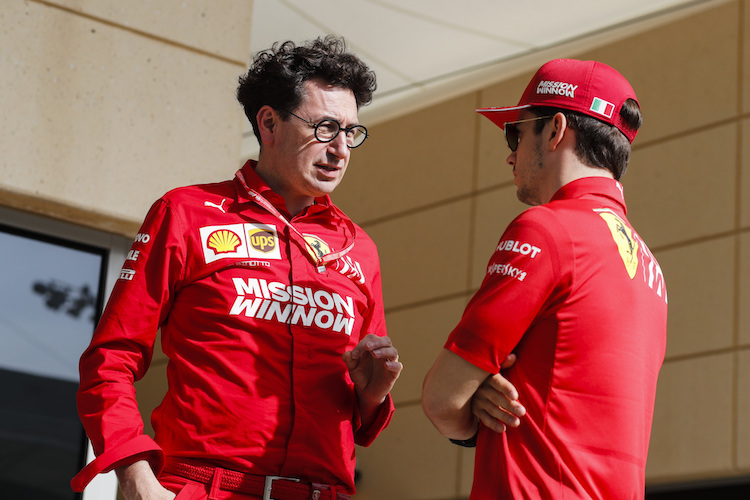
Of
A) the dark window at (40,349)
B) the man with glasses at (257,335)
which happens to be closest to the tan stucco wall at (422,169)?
the dark window at (40,349)

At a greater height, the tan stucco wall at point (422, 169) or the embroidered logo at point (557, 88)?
the tan stucco wall at point (422, 169)

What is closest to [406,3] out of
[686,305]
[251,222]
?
[686,305]

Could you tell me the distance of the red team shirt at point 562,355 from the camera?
1796mm

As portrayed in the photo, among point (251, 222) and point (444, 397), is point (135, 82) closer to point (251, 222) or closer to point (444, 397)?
point (251, 222)

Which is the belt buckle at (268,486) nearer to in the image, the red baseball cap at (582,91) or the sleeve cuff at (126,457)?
the sleeve cuff at (126,457)

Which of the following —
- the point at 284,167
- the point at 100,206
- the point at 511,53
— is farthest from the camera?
the point at 511,53

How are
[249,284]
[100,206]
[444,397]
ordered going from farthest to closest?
[100,206], [249,284], [444,397]

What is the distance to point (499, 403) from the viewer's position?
1.82 metres

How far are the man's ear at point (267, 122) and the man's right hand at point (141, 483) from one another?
88 centimetres

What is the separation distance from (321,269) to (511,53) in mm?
4170

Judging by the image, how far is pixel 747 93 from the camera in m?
6.21

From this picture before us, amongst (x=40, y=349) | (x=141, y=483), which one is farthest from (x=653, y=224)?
(x=141, y=483)

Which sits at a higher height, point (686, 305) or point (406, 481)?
point (686, 305)

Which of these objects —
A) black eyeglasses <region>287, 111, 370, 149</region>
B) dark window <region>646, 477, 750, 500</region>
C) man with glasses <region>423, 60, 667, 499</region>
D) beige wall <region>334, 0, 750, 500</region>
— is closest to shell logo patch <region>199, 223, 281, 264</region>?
black eyeglasses <region>287, 111, 370, 149</region>
